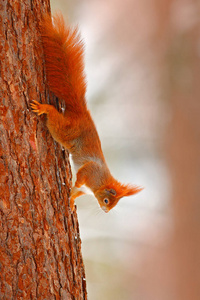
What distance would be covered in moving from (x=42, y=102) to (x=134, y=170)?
68.7 inches

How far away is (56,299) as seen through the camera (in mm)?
1204

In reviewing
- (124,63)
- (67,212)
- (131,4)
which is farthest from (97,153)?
(131,4)

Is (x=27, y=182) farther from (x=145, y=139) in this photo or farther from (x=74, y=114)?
(x=145, y=139)

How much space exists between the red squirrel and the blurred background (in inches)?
46.3

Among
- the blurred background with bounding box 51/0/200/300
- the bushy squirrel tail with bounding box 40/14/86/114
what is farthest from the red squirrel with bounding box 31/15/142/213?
the blurred background with bounding box 51/0/200/300

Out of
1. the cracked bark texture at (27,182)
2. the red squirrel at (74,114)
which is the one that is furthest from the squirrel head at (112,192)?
the cracked bark texture at (27,182)

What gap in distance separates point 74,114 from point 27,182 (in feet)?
1.23

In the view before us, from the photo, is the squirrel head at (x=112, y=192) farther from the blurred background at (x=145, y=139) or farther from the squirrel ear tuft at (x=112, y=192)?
the blurred background at (x=145, y=139)

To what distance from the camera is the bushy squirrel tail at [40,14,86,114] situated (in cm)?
126

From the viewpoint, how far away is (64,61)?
1.36 metres

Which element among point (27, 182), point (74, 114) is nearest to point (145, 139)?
point (74, 114)

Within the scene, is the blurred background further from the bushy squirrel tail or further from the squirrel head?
the bushy squirrel tail

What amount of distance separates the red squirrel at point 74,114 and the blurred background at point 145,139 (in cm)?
118

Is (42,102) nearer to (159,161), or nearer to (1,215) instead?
(1,215)
